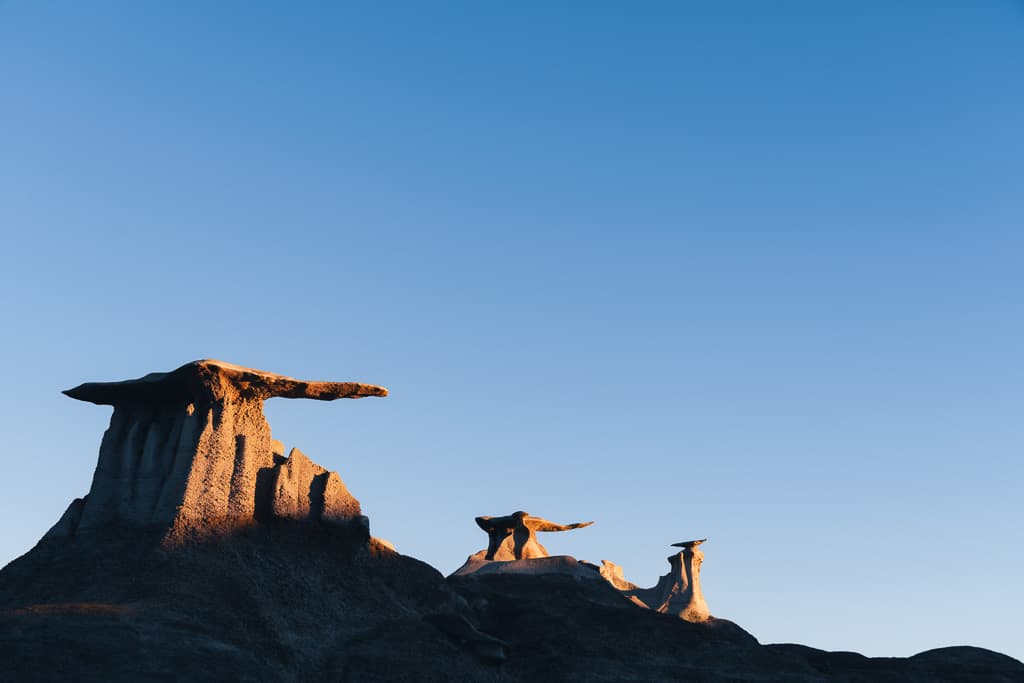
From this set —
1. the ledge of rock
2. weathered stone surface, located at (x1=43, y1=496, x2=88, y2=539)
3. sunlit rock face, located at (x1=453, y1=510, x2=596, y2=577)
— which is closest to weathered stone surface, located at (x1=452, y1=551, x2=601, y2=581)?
sunlit rock face, located at (x1=453, y1=510, x2=596, y2=577)

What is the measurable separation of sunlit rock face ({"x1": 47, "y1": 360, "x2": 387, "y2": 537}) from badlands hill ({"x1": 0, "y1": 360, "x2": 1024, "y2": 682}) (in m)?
0.07

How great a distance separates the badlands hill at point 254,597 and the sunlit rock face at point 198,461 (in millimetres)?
72

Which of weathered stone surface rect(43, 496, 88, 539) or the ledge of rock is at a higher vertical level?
the ledge of rock

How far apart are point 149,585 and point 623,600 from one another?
39.7 metres

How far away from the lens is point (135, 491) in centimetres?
5662

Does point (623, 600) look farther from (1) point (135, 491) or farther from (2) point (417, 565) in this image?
(1) point (135, 491)

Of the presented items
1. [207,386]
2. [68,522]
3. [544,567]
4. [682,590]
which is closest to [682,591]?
[682,590]

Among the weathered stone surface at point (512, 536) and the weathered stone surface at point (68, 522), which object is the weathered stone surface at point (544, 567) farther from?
the weathered stone surface at point (68, 522)

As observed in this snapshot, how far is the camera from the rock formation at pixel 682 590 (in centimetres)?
8888

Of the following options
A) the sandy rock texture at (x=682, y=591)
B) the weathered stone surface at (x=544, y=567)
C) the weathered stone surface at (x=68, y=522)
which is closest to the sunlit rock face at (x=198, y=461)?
the weathered stone surface at (x=68, y=522)

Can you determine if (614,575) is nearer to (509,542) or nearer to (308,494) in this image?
(509,542)

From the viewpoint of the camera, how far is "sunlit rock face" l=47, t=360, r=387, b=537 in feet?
183

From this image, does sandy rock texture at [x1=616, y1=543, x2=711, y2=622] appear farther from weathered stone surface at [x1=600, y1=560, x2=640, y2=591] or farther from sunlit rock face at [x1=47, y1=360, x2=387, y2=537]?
sunlit rock face at [x1=47, y1=360, x2=387, y2=537]

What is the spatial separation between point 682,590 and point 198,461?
1770 inches
